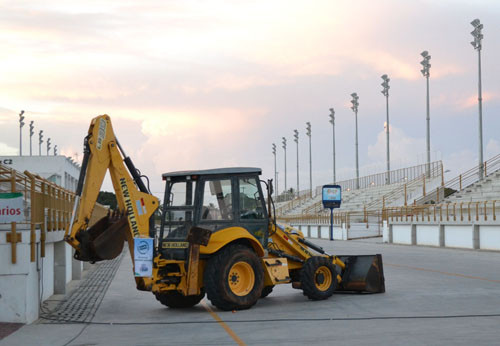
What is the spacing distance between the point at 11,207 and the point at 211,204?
3.53 meters

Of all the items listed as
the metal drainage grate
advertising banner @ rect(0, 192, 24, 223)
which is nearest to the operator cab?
the metal drainage grate

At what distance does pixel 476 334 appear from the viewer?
10117 mm

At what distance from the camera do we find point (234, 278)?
13.5m

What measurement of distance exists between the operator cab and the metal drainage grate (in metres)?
1.89

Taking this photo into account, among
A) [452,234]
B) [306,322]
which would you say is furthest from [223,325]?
[452,234]

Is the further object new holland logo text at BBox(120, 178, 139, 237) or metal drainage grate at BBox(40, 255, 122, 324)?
new holland logo text at BBox(120, 178, 139, 237)

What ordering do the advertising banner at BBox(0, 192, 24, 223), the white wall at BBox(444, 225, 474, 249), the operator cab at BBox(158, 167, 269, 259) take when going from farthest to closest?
the white wall at BBox(444, 225, 474, 249), the operator cab at BBox(158, 167, 269, 259), the advertising banner at BBox(0, 192, 24, 223)

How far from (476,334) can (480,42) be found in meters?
46.7

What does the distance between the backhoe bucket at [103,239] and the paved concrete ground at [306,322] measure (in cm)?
108

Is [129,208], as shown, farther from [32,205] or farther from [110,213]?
[32,205]

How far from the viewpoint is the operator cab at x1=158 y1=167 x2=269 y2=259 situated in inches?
545

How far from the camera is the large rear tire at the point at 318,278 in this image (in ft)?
48.3

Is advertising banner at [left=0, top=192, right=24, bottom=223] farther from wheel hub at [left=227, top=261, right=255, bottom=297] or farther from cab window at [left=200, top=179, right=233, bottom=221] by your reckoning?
wheel hub at [left=227, top=261, right=255, bottom=297]

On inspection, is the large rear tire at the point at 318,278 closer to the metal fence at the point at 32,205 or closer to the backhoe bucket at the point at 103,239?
the backhoe bucket at the point at 103,239
